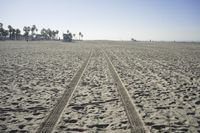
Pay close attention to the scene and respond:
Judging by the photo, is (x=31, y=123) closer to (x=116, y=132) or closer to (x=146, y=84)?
(x=116, y=132)

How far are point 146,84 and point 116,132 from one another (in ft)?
19.0

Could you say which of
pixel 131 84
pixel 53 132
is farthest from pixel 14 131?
pixel 131 84

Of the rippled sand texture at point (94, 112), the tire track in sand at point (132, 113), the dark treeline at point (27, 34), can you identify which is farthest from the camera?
the dark treeline at point (27, 34)

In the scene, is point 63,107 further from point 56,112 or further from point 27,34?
point 27,34

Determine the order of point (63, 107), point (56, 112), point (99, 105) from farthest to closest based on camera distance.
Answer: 1. point (99, 105)
2. point (63, 107)
3. point (56, 112)

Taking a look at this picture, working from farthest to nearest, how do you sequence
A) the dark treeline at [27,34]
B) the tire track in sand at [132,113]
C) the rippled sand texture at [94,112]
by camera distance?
the dark treeline at [27,34] → the rippled sand texture at [94,112] → the tire track in sand at [132,113]

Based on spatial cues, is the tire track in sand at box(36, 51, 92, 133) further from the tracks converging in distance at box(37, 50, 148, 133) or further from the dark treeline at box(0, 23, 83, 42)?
the dark treeline at box(0, 23, 83, 42)

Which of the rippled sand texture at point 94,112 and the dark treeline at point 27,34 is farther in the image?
the dark treeline at point 27,34

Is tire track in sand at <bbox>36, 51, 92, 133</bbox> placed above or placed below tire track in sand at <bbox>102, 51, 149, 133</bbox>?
below

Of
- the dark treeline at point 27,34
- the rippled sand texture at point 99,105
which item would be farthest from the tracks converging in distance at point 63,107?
the dark treeline at point 27,34

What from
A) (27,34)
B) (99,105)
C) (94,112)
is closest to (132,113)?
(94,112)

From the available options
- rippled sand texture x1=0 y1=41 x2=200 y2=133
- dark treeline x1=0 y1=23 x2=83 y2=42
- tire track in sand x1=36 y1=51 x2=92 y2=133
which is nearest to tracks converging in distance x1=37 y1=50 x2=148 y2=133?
tire track in sand x1=36 y1=51 x2=92 y2=133

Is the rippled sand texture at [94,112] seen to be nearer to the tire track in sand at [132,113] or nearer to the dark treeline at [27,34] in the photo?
the tire track in sand at [132,113]

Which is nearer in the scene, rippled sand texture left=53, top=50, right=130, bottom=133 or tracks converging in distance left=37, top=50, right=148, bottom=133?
tracks converging in distance left=37, top=50, right=148, bottom=133
